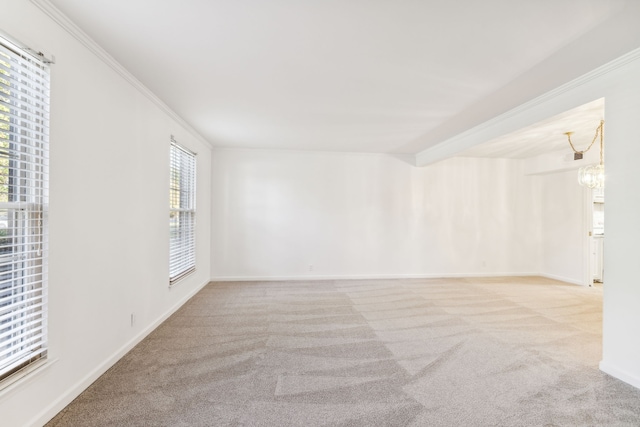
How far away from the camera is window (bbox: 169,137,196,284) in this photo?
4008 millimetres

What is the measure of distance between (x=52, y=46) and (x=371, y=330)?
11.9ft

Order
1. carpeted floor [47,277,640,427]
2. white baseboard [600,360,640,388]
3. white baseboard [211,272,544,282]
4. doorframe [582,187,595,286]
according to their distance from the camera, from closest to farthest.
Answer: carpeted floor [47,277,640,427] → white baseboard [600,360,640,388] → doorframe [582,187,595,286] → white baseboard [211,272,544,282]

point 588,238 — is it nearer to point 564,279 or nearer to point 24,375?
point 564,279

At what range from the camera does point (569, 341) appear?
3146mm

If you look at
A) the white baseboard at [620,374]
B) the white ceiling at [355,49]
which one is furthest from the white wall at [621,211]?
the white ceiling at [355,49]

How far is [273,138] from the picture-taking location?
4.98 m

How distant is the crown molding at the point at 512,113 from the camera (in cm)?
237

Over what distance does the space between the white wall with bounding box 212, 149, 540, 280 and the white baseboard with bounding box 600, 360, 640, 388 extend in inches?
147

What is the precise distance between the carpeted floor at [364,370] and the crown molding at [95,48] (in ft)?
8.26

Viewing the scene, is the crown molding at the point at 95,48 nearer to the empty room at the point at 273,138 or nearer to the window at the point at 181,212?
the empty room at the point at 273,138

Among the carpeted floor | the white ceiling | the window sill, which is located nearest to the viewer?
the window sill

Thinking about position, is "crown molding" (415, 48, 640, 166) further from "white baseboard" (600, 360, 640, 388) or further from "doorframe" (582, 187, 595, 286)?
"doorframe" (582, 187, 595, 286)

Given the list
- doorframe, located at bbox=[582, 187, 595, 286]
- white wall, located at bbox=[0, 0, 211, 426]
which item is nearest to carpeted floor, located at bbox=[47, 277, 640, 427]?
white wall, located at bbox=[0, 0, 211, 426]

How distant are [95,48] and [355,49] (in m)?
1.95
